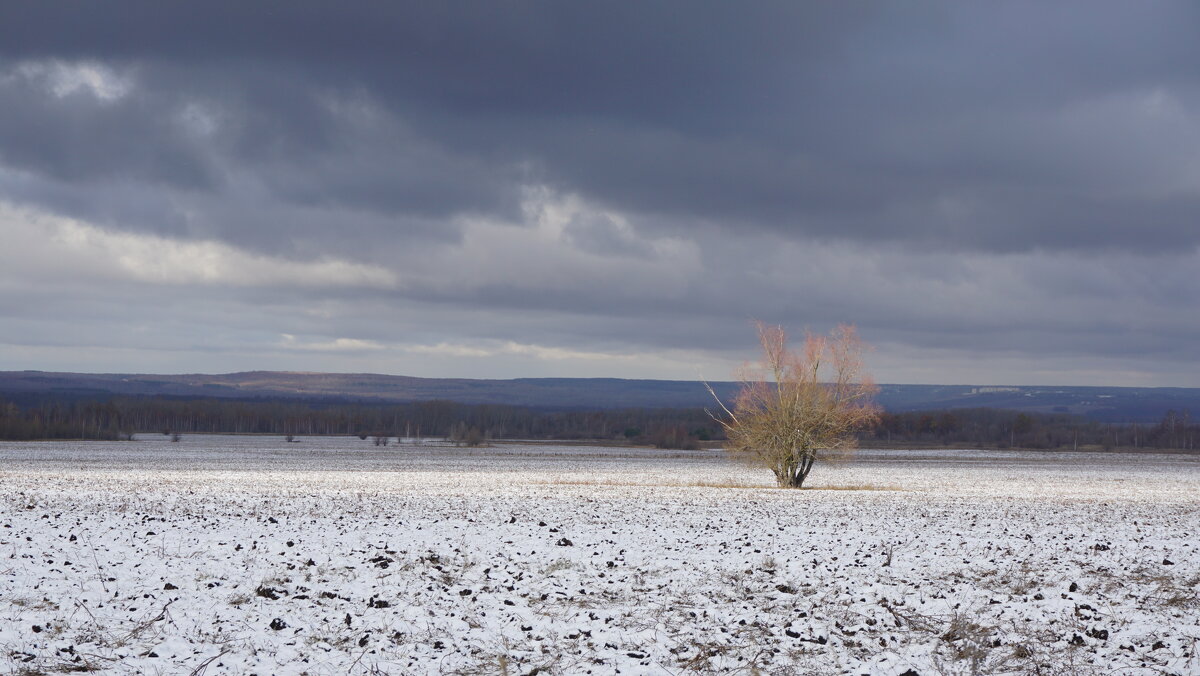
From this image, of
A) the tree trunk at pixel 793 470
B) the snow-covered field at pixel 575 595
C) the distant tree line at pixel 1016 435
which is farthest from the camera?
the distant tree line at pixel 1016 435

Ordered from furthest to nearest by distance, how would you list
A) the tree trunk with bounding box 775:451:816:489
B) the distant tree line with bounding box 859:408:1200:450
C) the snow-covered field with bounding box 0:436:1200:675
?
the distant tree line with bounding box 859:408:1200:450 → the tree trunk with bounding box 775:451:816:489 → the snow-covered field with bounding box 0:436:1200:675

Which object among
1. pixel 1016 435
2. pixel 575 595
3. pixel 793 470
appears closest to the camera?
pixel 575 595

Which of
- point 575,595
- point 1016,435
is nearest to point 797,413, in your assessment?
point 575,595

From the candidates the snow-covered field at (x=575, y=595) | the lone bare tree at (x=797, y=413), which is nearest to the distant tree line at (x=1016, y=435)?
the lone bare tree at (x=797, y=413)

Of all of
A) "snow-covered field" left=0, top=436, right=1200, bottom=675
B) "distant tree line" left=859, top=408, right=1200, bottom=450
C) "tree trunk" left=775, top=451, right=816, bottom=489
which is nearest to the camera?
"snow-covered field" left=0, top=436, right=1200, bottom=675

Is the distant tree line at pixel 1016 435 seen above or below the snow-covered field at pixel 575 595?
below

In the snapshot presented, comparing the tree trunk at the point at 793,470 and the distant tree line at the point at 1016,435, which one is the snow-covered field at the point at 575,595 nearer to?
the tree trunk at the point at 793,470

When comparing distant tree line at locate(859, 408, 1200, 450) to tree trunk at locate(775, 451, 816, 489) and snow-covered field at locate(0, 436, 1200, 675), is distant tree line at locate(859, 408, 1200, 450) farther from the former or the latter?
snow-covered field at locate(0, 436, 1200, 675)

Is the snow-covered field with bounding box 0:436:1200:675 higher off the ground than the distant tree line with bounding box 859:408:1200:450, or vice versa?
the snow-covered field with bounding box 0:436:1200:675

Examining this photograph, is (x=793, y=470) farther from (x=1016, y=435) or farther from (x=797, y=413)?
(x=1016, y=435)

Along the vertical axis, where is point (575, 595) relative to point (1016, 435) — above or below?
above

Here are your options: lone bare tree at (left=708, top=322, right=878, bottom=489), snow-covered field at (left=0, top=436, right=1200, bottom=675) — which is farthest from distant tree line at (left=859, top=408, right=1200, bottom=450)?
snow-covered field at (left=0, top=436, right=1200, bottom=675)

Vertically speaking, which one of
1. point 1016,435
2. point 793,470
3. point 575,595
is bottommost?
point 1016,435

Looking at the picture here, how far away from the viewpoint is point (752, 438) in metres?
47.2
